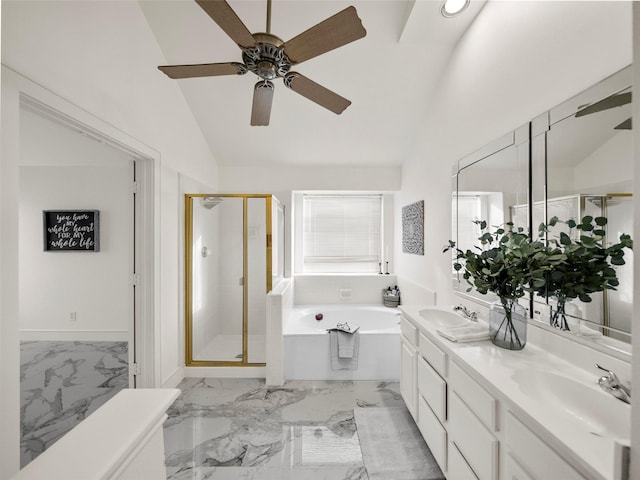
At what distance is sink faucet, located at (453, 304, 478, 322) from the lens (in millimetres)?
1986

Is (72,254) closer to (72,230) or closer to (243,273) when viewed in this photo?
(72,230)

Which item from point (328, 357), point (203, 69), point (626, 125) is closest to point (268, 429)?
point (328, 357)

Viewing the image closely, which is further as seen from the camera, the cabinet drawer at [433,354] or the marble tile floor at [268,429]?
the marble tile floor at [268,429]

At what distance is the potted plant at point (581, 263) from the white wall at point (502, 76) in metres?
0.65

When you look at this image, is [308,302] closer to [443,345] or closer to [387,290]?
[387,290]

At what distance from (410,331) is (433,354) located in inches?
15.4

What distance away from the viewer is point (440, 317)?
2.14m

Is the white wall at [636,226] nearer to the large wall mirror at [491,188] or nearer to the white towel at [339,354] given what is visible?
the large wall mirror at [491,188]

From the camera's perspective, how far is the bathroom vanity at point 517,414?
0.83 meters

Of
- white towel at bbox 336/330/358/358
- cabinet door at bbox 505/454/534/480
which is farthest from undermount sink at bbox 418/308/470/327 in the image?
cabinet door at bbox 505/454/534/480

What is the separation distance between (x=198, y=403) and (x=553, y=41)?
336 centimetres

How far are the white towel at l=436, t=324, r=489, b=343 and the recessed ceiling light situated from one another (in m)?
2.11

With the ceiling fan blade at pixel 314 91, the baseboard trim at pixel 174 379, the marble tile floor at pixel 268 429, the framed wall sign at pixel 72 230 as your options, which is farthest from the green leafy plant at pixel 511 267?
the framed wall sign at pixel 72 230

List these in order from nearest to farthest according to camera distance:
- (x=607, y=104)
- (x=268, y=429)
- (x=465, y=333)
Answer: (x=607, y=104) < (x=465, y=333) < (x=268, y=429)
